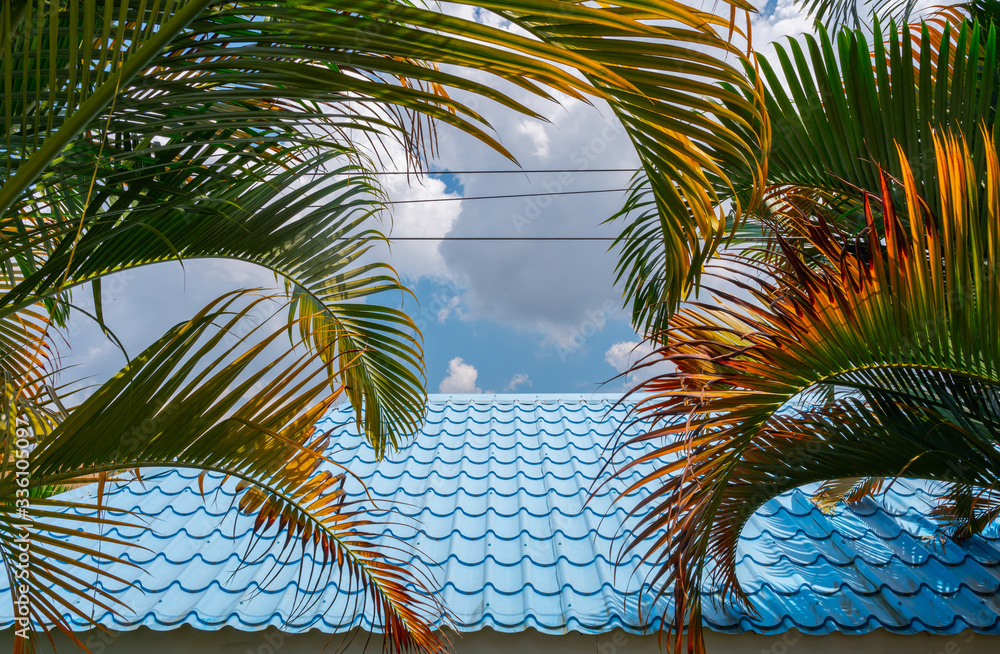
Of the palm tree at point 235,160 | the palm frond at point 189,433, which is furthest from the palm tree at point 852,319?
the palm frond at point 189,433

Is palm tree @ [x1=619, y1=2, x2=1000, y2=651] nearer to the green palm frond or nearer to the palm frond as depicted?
the green palm frond

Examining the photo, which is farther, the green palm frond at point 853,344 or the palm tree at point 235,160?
the green palm frond at point 853,344

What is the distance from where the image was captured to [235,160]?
1691mm

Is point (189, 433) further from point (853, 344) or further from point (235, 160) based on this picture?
point (853, 344)

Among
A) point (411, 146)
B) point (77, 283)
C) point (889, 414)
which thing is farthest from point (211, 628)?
point (889, 414)

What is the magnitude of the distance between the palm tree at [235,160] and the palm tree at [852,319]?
40 cm

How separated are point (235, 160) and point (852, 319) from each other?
184cm

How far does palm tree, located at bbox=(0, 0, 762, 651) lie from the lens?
0.98 m

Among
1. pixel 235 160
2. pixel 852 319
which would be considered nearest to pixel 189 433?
pixel 235 160

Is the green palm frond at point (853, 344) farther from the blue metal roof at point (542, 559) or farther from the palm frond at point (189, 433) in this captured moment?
the palm frond at point (189, 433)

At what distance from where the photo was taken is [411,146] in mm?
1588

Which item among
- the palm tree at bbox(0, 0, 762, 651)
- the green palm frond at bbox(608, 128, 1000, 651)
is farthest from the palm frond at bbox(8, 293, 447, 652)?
the green palm frond at bbox(608, 128, 1000, 651)

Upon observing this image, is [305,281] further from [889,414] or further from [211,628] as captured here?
[889,414]

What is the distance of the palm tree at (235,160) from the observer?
981 millimetres
